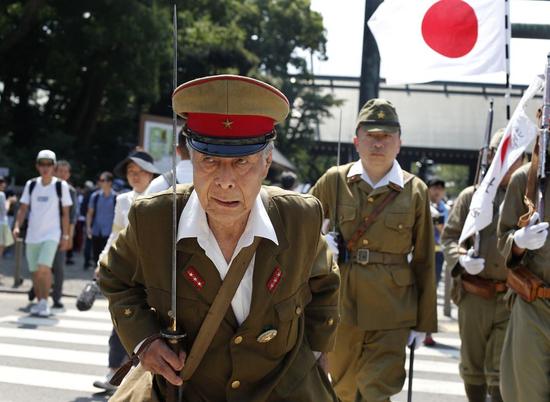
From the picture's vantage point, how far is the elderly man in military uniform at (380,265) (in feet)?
17.9

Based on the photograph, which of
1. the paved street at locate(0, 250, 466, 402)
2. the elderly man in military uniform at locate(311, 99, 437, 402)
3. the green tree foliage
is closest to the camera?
the elderly man in military uniform at locate(311, 99, 437, 402)

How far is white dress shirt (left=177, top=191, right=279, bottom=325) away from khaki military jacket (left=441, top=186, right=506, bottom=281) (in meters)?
3.29

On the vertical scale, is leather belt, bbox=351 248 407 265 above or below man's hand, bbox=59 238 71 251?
above

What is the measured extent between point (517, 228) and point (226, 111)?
2.72 m

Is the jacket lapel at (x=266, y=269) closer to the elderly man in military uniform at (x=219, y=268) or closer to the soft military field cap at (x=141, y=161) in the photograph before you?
the elderly man in military uniform at (x=219, y=268)

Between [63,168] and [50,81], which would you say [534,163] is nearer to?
[63,168]

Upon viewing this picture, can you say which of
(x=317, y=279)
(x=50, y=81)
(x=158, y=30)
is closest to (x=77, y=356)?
(x=317, y=279)

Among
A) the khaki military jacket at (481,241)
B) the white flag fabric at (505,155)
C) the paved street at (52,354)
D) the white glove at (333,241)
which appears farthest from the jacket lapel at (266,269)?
the paved street at (52,354)

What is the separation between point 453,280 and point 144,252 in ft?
13.5

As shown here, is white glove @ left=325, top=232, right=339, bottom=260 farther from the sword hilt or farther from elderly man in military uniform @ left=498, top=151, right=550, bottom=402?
the sword hilt

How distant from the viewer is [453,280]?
652 centimetres

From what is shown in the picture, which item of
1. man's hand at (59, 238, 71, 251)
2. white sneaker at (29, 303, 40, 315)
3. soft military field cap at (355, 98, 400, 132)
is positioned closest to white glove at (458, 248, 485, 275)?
soft military field cap at (355, 98, 400, 132)

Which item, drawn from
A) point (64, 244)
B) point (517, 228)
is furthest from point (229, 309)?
point (64, 244)

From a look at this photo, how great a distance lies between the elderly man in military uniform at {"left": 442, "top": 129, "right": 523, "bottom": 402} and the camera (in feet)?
20.3
